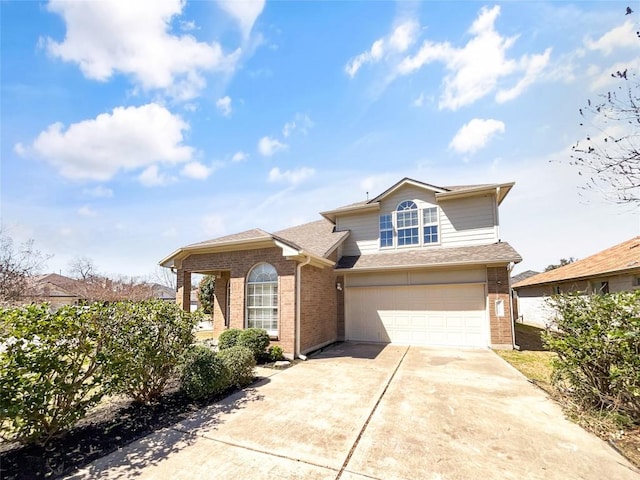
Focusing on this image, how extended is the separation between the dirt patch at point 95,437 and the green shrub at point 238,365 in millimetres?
628

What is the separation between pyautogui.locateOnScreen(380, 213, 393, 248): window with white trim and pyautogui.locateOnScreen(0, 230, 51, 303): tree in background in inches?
782

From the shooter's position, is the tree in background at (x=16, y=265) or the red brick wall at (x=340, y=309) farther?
the tree in background at (x=16, y=265)

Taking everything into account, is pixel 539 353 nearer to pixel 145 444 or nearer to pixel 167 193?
pixel 145 444

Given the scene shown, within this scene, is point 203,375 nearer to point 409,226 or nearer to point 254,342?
point 254,342

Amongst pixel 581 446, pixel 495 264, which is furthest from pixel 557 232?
pixel 581 446

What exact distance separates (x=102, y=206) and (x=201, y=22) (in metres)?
14.9

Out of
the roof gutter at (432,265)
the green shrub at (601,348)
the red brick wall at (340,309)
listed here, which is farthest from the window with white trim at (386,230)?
the green shrub at (601,348)

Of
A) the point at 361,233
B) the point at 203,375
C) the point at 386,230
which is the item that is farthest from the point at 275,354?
the point at 386,230

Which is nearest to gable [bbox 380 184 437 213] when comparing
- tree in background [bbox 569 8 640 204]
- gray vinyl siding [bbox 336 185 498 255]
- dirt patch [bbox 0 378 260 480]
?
gray vinyl siding [bbox 336 185 498 255]

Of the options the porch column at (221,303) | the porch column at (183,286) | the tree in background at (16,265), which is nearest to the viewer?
the porch column at (183,286)

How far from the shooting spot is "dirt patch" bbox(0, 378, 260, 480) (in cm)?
363

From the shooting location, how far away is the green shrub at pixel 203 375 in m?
5.89

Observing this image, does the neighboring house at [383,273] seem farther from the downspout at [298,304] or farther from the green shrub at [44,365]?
the green shrub at [44,365]

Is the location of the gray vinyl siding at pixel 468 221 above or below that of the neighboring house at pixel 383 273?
above
